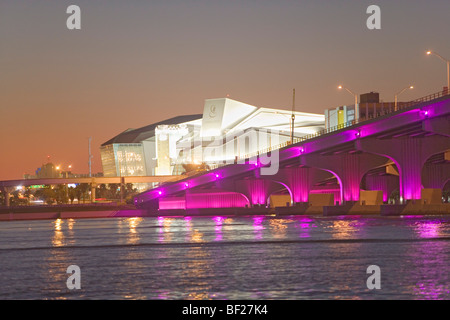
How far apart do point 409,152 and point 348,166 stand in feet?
46.2

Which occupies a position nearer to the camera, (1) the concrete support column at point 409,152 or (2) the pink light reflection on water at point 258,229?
(2) the pink light reflection on water at point 258,229

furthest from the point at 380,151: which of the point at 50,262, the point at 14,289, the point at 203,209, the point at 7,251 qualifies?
Result: the point at 14,289

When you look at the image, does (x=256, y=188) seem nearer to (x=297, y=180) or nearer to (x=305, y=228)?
(x=297, y=180)

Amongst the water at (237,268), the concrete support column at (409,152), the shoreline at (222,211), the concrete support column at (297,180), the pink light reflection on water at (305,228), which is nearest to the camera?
the water at (237,268)

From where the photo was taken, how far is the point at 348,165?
102312mm

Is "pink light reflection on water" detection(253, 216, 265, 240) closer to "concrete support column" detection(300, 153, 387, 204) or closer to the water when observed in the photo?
the water

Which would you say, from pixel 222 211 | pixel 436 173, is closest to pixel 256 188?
pixel 222 211

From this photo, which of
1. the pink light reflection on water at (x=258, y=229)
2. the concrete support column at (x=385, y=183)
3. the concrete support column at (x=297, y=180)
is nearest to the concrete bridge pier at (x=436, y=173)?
the concrete support column at (x=385, y=183)

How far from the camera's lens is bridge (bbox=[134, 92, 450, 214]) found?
84.3 m

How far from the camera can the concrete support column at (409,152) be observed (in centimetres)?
8756

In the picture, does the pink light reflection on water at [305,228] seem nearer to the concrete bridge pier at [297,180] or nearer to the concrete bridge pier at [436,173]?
the concrete bridge pier at [297,180]

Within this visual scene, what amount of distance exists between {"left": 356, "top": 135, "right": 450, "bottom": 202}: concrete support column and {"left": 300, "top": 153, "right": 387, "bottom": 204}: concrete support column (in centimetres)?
1070
